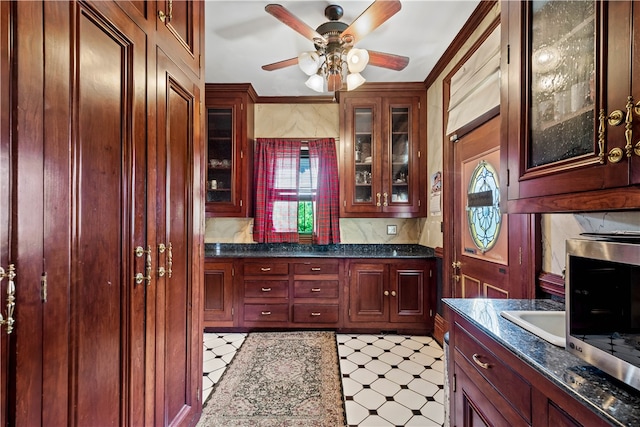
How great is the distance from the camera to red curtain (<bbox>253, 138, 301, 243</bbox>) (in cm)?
352

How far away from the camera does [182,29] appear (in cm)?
147

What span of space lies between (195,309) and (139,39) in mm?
1328

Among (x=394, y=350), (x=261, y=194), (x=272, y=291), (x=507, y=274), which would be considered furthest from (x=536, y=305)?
(x=261, y=194)

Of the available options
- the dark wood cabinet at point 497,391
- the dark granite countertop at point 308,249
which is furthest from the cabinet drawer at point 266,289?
the dark wood cabinet at point 497,391

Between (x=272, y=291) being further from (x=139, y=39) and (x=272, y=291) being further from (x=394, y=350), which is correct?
(x=139, y=39)

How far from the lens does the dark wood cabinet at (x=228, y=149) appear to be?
10.8ft

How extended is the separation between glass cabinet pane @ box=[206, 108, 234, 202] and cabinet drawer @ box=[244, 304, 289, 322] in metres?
1.26

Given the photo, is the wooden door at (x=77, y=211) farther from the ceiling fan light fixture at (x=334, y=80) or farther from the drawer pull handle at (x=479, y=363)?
the ceiling fan light fixture at (x=334, y=80)

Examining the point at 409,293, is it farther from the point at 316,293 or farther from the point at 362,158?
the point at 362,158

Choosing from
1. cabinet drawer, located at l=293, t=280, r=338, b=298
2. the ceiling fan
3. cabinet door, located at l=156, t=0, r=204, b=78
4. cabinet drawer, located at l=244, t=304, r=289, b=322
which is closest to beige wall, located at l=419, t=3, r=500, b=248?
the ceiling fan

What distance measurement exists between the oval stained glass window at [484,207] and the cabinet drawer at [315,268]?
139cm

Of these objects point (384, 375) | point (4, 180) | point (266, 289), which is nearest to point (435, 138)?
point (384, 375)

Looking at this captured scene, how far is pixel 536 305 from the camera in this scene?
134 centimetres

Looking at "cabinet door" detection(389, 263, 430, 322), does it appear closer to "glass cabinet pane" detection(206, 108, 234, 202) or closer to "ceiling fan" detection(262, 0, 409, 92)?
"ceiling fan" detection(262, 0, 409, 92)
